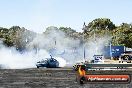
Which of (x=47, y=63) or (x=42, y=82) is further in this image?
(x=47, y=63)

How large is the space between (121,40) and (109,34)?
1826 centimetres

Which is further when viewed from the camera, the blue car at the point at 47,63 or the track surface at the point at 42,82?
the blue car at the point at 47,63

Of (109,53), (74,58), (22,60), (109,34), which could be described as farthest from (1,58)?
(109,34)

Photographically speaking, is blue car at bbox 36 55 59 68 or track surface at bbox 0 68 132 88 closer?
track surface at bbox 0 68 132 88

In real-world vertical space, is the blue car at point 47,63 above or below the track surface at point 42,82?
above

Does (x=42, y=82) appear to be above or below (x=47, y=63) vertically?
below

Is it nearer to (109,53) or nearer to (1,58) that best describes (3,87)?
(1,58)

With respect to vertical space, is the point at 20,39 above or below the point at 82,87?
above

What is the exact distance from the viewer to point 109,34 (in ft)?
522

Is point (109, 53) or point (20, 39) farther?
point (20, 39)

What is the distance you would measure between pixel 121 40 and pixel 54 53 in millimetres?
37447

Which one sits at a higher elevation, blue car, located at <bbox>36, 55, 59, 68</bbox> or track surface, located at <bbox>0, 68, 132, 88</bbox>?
blue car, located at <bbox>36, 55, 59, 68</bbox>

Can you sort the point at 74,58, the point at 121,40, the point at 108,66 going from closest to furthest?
the point at 108,66
the point at 74,58
the point at 121,40

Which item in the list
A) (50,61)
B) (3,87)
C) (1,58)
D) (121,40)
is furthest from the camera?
(121,40)
